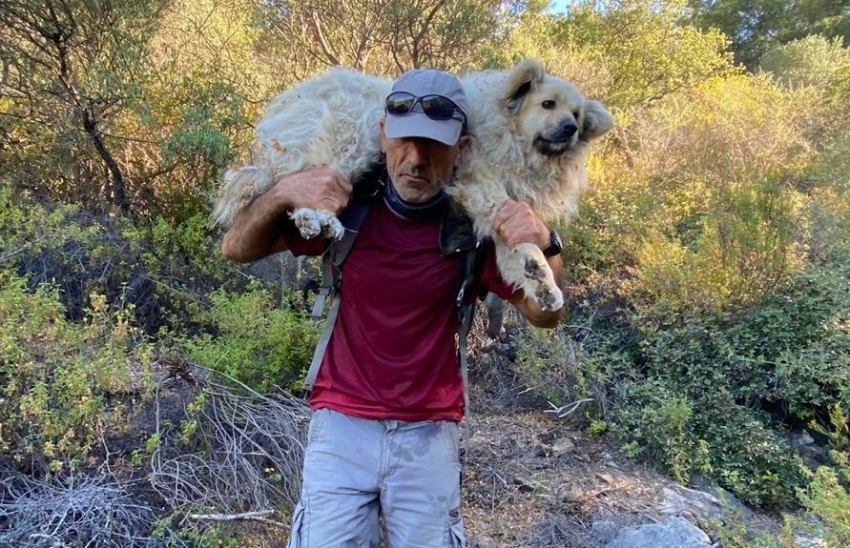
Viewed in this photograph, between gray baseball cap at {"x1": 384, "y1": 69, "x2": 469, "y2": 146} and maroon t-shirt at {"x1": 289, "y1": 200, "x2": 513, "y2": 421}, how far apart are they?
14.9 inches

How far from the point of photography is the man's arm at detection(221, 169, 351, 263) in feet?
8.11

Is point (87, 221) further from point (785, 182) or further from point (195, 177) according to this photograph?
point (785, 182)

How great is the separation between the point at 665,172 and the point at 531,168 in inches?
306

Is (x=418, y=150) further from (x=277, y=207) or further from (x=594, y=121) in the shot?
(x=594, y=121)

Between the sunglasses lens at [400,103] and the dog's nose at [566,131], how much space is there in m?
0.86

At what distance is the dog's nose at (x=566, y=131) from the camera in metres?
2.96

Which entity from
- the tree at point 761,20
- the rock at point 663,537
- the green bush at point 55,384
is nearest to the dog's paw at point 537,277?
the green bush at point 55,384

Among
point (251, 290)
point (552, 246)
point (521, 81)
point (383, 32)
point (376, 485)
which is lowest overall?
point (376, 485)

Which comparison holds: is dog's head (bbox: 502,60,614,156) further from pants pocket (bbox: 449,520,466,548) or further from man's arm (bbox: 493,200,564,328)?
pants pocket (bbox: 449,520,466,548)

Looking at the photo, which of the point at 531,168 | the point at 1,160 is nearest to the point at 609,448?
the point at 531,168

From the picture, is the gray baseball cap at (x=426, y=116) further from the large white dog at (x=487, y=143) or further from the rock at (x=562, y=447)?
the rock at (x=562, y=447)

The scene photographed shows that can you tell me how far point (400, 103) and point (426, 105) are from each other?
0.11m

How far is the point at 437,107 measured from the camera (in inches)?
96.5

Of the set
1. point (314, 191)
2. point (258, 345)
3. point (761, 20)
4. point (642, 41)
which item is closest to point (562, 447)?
point (258, 345)
